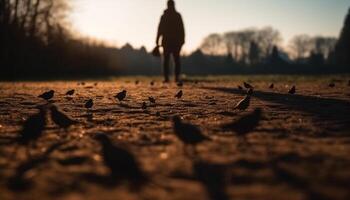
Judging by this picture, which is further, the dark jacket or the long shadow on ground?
the dark jacket

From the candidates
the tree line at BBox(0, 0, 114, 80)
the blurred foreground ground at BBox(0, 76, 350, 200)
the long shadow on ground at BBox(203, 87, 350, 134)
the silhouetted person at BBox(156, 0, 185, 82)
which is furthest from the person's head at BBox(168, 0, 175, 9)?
the tree line at BBox(0, 0, 114, 80)

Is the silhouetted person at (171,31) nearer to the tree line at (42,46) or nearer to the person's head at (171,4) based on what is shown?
the person's head at (171,4)

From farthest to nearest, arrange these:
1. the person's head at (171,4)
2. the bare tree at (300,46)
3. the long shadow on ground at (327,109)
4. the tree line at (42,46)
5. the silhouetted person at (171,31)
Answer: the bare tree at (300,46)
the tree line at (42,46)
the silhouetted person at (171,31)
the person's head at (171,4)
the long shadow on ground at (327,109)

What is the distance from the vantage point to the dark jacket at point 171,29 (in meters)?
14.7

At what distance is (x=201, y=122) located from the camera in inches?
212

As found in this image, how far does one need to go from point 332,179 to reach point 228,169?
0.71 meters

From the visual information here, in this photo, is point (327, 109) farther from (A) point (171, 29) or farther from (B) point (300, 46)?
(B) point (300, 46)

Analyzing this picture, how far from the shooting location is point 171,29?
14.9m

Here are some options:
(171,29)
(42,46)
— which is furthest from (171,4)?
(42,46)

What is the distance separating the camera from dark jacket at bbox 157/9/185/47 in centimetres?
1473

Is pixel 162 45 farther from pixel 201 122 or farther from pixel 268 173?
pixel 268 173

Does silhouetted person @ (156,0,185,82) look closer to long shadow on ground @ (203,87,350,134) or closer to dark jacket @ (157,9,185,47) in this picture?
dark jacket @ (157,9,185,47)

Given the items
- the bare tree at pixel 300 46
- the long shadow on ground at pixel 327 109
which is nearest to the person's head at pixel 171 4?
the long shadow on ground at pixel 327 109

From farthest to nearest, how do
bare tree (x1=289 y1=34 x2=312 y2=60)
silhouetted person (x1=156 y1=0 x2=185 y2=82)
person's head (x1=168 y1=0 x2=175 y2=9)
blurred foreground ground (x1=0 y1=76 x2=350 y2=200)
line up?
bare tree (x1=289 y1=34 x2=312 y2=60) → silhouetted person (x1=156 y1=0 x2=185 y2=82) → person's head (x1=168 y1=0 x2=175 y2=9) → blurred foreground ground (x1=0 y1=76 x2=350 y2=200)
